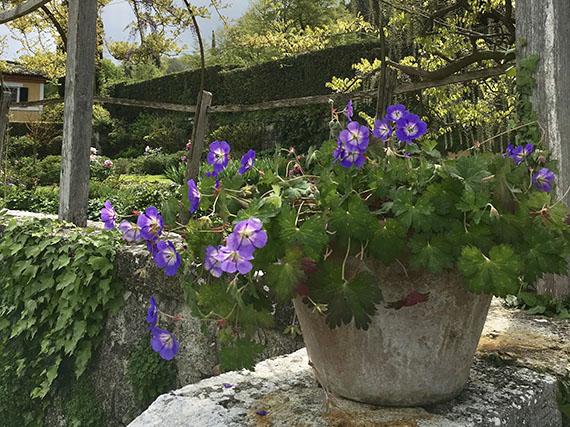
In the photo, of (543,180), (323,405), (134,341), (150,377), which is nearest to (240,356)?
(323,405)

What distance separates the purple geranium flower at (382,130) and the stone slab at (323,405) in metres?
0.61

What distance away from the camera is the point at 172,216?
1.16 metres

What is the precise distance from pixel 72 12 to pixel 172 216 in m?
2.94

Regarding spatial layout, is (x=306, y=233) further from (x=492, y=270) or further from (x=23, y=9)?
(x=23, y=9)

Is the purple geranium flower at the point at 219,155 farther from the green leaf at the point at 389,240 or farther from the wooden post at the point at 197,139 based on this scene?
the wooden post at the point at 197,139

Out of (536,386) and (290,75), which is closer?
(536,386)

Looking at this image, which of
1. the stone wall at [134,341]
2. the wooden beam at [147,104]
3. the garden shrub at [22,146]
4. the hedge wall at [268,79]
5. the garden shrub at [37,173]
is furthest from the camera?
the garden shrub at [22,146]

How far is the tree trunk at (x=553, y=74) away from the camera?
2.29 m

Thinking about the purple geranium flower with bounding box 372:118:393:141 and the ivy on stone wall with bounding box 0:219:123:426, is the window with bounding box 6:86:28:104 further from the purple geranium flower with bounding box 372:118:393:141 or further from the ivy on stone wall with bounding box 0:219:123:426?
the purple geranium flower with bounding box 372:118:393:141

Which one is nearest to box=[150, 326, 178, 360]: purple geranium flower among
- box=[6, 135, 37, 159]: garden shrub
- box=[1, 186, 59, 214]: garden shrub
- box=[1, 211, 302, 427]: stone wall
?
box=[1, 211, 302, 427]: stone wall

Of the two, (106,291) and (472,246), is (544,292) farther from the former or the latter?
(106,291)

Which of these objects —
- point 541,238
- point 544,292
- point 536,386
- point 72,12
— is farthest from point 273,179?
point 72,12

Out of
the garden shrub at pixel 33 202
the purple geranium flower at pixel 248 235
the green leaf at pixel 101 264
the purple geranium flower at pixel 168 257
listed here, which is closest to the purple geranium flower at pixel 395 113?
the purple geranium flower at pixel 248 235

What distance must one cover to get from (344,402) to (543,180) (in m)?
0.70
